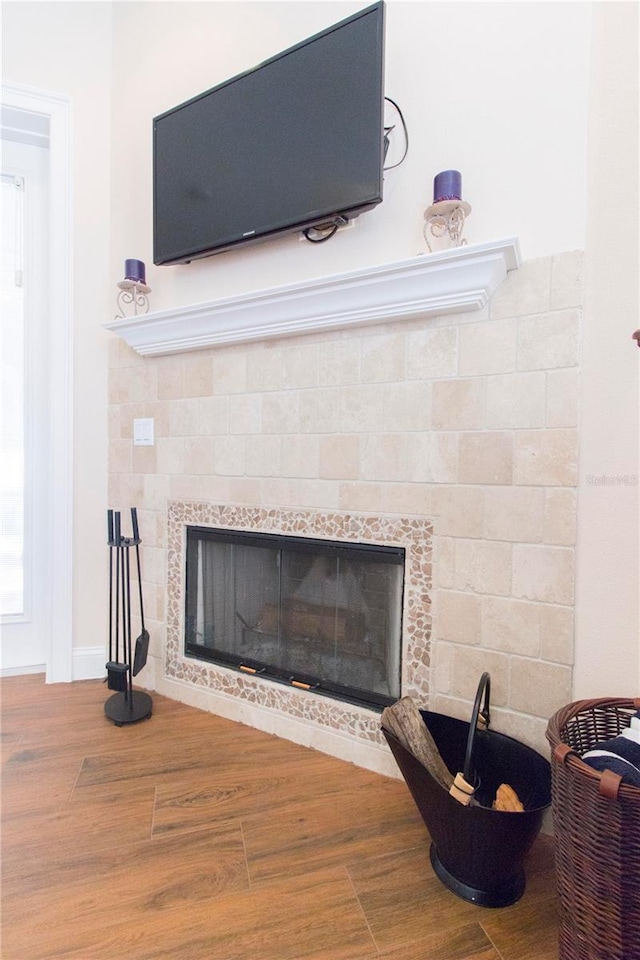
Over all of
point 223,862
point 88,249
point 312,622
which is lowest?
point 223,862

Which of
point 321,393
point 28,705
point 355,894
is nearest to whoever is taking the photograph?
point 355,894

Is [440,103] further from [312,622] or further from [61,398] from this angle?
[61,398]

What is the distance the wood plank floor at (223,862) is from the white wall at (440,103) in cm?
154

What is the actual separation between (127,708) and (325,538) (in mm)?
995

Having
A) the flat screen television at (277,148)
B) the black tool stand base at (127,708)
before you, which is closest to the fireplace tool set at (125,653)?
the black tool stand base at (127,708)

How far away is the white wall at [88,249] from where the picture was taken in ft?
6.76

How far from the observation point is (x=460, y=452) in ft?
4.60


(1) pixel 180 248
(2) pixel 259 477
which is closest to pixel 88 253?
(1) pixel 180 248

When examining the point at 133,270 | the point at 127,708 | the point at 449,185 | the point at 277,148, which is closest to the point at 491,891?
the point at 127,708

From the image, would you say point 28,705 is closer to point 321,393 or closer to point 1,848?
point 1,848

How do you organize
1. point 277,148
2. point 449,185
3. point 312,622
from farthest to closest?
point 312,622 → point 277,148 → point 449,185

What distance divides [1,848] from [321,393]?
148cm

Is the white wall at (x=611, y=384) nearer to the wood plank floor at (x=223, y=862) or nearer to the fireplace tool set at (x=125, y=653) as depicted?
the wood plank floor at (x=223, y=862)

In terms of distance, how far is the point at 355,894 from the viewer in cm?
110
